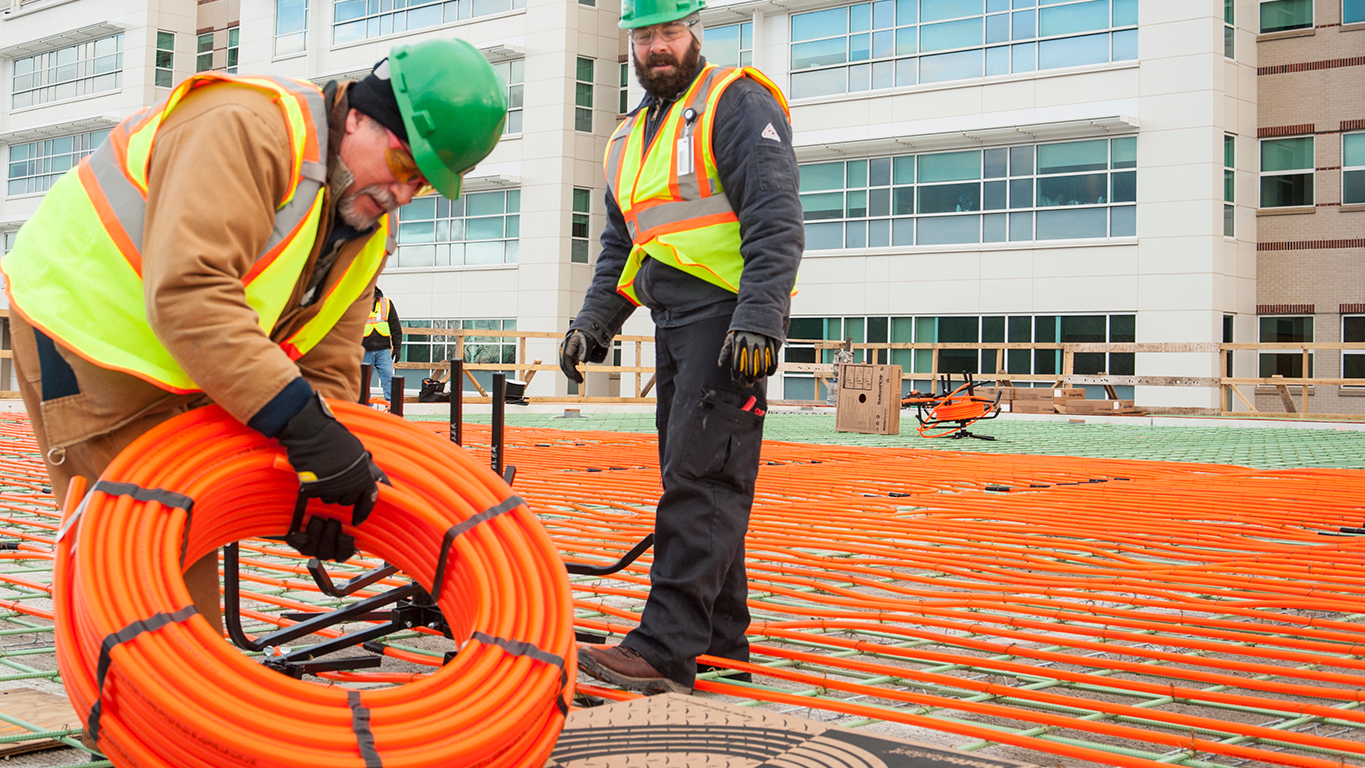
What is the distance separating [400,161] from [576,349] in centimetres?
114

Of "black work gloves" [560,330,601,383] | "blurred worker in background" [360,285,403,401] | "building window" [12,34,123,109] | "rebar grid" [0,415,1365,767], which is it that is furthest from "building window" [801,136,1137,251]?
"building window" [12,34,123,109]

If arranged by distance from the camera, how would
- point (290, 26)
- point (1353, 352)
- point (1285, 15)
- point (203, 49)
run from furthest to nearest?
point (203, 49) < point (290, 26) < point (1285, 15) < point (1353, 352)

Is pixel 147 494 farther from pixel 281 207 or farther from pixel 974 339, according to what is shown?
pixel 974 339

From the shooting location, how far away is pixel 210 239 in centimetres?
196

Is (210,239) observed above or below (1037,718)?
above

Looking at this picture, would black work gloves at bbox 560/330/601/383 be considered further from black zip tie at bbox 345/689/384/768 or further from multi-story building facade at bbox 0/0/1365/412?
multi-story building facade at bbox 0/0/1365/412

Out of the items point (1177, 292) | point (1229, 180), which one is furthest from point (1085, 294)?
point (1229, 180)

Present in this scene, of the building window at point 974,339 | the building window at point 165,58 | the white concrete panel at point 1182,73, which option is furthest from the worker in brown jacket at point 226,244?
the building window at point 165,58

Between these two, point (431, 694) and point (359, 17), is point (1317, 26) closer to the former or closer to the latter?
point (359, 17)

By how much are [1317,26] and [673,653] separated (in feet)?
85.1

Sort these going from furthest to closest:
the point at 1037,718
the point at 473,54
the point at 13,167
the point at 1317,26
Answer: the point at 13,167, the point at 1317,26, the point at 1037,718, the point at 473,54

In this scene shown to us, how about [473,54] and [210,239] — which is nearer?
[210,239]

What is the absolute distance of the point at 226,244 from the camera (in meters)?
1.98

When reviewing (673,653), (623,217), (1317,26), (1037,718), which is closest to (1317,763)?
(1037,718)
